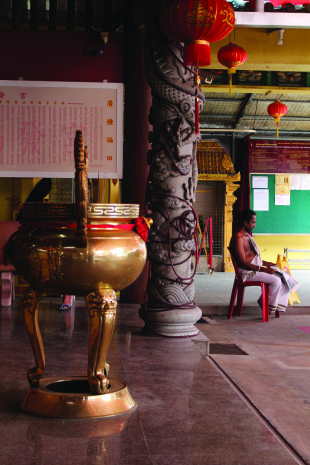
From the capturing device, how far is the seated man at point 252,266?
18.6 feet

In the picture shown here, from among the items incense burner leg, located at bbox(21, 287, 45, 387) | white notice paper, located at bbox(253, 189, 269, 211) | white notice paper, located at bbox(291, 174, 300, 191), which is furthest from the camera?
white notice paper, located at bbox(291, 174, 300, 191)

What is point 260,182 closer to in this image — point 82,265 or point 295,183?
point 295,183

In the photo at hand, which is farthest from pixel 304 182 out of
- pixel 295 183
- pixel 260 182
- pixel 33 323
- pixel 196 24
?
pixel 33 323

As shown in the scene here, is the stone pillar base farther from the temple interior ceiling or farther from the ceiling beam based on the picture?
the ceiling beam

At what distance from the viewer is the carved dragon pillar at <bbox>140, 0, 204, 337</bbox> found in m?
3.78

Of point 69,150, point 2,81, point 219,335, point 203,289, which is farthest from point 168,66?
point 203,289

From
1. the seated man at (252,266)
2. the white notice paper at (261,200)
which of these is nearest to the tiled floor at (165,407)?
the seated man at (252,266)

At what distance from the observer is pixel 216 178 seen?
36.8 ft

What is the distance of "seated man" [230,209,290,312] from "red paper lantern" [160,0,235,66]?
2.19 meters

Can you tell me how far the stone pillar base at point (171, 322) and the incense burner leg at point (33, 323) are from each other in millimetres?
1544

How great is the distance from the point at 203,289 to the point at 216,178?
369 cm

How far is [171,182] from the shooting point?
3.81m

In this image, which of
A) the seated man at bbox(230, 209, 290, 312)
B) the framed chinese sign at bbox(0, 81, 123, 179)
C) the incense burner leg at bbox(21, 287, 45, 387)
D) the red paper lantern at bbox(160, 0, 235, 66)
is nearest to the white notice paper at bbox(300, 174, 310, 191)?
the seated man at bbox(230, 209, 290, 312)

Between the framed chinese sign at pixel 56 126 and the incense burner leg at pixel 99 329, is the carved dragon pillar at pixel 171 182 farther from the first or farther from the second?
the incense burner leg at pixel 99 329
